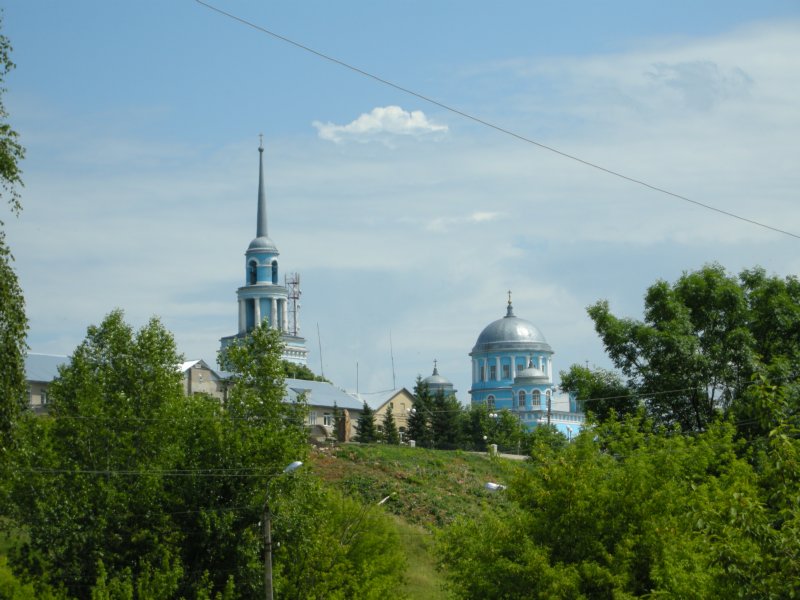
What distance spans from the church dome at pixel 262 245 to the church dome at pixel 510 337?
3031 centimetres

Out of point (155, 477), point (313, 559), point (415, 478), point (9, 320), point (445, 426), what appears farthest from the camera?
point (445, 426)

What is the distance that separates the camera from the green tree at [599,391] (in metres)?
40.1

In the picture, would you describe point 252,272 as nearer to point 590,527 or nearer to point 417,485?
point 417,485

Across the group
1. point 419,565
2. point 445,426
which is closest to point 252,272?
point 445,426

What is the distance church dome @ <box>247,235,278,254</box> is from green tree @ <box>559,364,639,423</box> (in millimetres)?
105068

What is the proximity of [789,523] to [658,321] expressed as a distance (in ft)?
92.6

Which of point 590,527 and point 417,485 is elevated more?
point 417,485

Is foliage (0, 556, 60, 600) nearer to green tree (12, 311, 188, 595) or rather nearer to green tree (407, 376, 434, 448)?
green tree (12, 311, 188, 595)

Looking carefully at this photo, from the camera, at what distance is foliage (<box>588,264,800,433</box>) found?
39.4 metres

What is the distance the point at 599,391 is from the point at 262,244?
348 feet

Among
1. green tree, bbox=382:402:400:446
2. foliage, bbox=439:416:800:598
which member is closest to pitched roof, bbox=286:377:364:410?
green tree, bbox=382:402:400:446

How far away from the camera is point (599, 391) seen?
4072 centimetres

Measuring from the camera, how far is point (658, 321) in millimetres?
40844

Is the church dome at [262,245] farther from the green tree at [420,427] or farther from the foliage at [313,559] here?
the foliage at [313,559]
